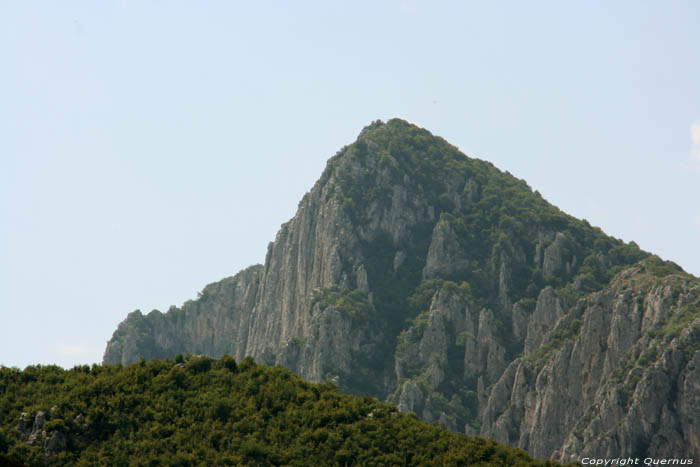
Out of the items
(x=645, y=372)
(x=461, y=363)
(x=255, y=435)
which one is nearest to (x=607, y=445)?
(x=645, y=372)

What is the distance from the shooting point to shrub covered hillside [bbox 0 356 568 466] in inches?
3755

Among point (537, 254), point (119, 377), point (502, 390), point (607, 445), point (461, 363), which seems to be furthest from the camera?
point (537, 254)

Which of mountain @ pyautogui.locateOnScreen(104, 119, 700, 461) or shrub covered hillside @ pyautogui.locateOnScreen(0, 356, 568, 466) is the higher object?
mountain @ pyautogui.locateOnScreen(104, 119, 700, 461)

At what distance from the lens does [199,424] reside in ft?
329

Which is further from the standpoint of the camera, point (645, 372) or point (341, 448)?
point (645, 372)

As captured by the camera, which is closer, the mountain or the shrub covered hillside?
the shrub covered hillside

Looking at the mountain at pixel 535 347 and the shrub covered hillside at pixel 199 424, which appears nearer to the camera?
the shrub covered hillside at pixel 199 424

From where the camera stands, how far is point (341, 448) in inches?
3903

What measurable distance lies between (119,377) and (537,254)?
Answer: 10426 cm

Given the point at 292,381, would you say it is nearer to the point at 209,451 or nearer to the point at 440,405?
the point at 209,451

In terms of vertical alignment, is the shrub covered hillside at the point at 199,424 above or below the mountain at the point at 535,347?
below

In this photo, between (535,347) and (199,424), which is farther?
(535,347)

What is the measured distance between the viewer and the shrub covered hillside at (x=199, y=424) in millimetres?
95375

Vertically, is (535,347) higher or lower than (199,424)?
higher
